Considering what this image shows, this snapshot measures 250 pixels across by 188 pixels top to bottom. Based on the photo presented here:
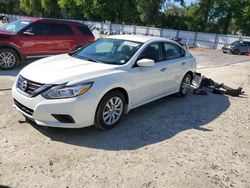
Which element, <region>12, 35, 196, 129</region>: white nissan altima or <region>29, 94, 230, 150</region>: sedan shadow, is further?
<region>29, 94, 230, 150</region>: sedan shadow

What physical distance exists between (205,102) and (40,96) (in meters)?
4.38

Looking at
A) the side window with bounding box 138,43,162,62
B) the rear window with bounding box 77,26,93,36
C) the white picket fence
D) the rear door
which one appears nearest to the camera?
the side window with bounding box 138,43,162,62

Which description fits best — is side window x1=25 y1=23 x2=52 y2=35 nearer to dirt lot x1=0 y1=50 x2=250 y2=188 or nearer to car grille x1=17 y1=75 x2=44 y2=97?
dirt lot x1=0 y1=50 x2=250 y2=188

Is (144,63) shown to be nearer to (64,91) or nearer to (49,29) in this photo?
(64,91)

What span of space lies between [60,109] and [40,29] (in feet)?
19.6

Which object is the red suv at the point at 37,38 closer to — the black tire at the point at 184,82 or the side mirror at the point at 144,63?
the black tire at the point at 184,82

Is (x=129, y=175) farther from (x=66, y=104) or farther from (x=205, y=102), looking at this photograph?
(x=205, y=102)

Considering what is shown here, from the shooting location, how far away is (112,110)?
4781 mm

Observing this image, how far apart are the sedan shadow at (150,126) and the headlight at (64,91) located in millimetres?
699

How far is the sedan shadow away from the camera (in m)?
4.39

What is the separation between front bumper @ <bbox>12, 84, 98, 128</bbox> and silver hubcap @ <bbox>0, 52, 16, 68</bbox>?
15.6 feet

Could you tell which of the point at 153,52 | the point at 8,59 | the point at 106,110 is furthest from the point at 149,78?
the point at 8,59

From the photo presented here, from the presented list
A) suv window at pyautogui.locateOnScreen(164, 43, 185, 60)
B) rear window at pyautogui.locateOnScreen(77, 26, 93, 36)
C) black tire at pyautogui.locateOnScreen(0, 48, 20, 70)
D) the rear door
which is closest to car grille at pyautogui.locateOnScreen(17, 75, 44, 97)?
the rear door

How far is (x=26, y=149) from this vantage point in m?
4.00
